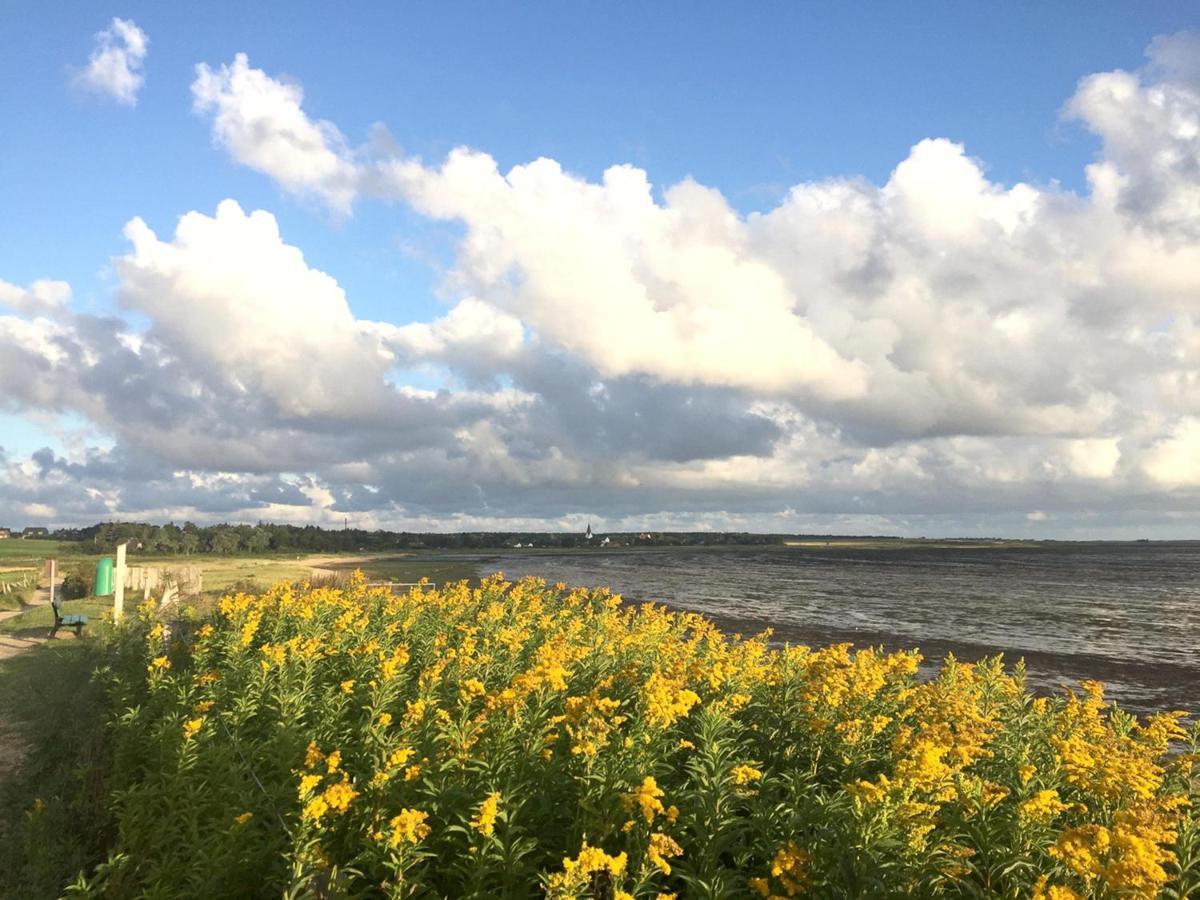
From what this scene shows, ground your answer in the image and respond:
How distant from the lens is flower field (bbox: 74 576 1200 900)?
4.39 metres

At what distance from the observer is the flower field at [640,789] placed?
14.4 feet

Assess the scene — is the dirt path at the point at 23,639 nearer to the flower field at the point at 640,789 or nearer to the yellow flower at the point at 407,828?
the flower field at the point at 640,789

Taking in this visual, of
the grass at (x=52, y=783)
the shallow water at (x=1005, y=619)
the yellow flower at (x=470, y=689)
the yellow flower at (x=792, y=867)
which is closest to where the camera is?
the yellow flower at (x=792, y=867)

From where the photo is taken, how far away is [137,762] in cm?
830

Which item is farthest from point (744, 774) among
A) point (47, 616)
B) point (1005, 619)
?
point (1005, 619)

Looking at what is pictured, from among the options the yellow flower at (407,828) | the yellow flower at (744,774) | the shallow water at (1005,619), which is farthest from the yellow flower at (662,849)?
the shallow water at (1005,619)

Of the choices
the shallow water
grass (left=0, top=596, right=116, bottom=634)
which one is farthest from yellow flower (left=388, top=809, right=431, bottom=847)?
the shallow water

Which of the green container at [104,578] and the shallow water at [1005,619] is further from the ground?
the green container at [104,578]

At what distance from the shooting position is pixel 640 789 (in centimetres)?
455

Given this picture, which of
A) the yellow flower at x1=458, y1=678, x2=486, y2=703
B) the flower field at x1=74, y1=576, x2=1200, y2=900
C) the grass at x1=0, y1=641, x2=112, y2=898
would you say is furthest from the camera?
the grass at x1=0, y1=641, x2=112, y2=898

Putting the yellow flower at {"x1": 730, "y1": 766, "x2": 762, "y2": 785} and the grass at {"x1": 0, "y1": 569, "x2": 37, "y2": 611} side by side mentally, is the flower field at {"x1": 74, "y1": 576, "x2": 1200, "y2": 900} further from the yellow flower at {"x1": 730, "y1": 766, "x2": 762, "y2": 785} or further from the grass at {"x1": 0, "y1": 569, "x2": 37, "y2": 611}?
the grass at {"x1": 0, "y1": 569, "x2": 37, "y2": 611}

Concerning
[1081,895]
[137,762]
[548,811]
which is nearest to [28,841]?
[137,762]

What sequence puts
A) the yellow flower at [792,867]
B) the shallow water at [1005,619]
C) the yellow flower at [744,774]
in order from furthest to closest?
the shallow water at [1005,619] < the yellow flower at [744,774] < the yellow flower at [792,867]

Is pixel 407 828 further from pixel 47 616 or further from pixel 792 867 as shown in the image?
pixel 47 616
